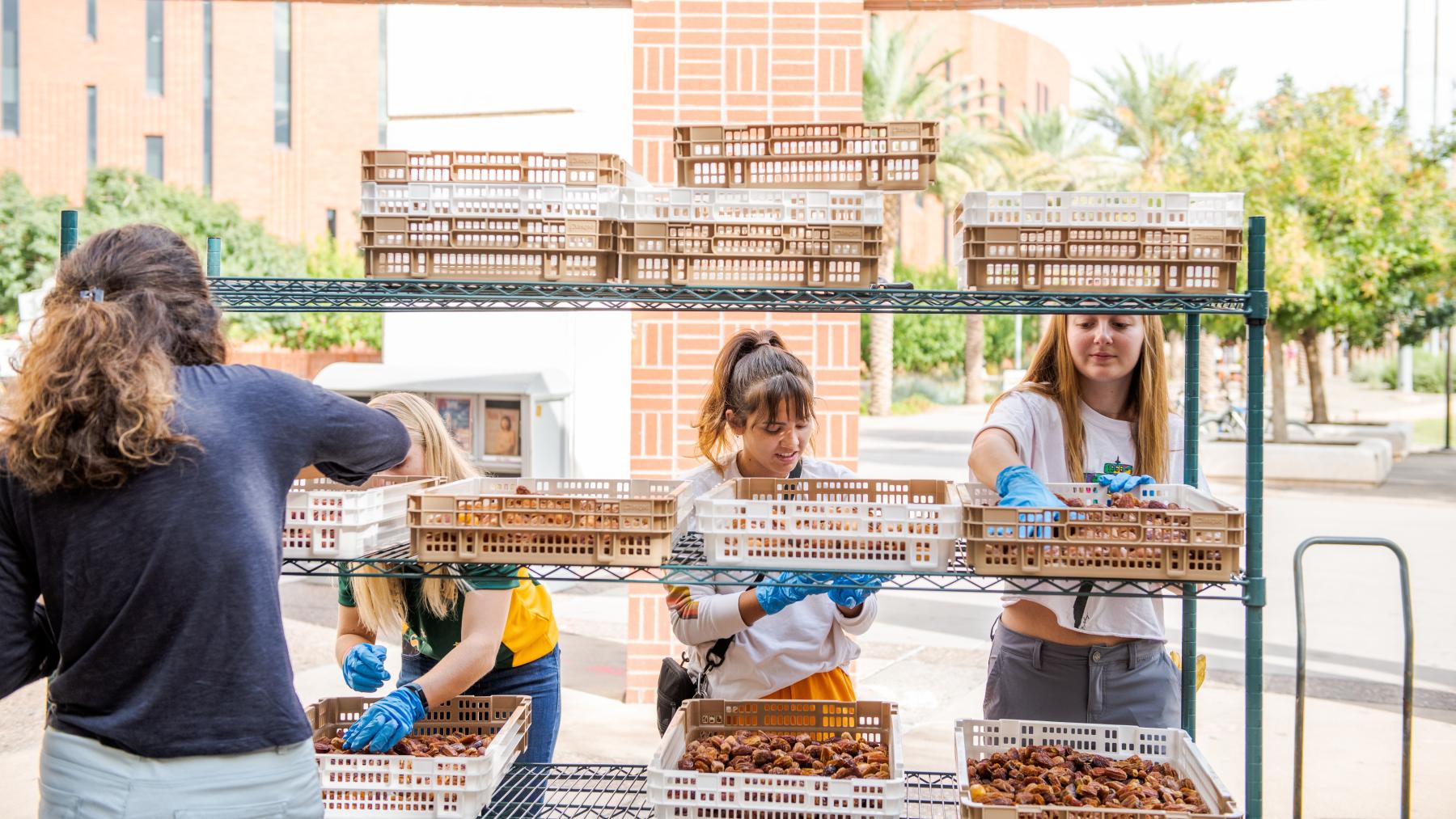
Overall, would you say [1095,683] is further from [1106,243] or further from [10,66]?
[10,66]

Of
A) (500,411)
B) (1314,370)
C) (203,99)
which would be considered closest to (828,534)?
(500,411)

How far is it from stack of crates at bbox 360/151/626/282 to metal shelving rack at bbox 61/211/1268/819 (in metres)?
0.06

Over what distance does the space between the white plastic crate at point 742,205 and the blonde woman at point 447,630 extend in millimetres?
869

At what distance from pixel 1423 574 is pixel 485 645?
10727mm

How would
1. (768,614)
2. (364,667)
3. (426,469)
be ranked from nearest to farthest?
(364,667) → (768,614) → (426,469)

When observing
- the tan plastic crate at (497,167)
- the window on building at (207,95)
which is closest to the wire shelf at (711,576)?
the tan plastic crate at (497,167)

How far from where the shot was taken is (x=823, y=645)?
3.27 metres

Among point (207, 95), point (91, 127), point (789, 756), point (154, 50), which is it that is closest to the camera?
point (789, 756)

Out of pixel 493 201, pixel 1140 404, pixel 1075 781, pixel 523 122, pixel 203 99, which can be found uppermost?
pixel 203 99

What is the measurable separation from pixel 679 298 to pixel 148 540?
1.27 metres

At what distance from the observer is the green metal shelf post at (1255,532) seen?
262 centimetres

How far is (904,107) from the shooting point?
29.0 m

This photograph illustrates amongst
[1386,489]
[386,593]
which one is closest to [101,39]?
[1386,489]

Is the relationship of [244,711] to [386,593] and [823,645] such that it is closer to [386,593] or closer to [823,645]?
[386,593]
